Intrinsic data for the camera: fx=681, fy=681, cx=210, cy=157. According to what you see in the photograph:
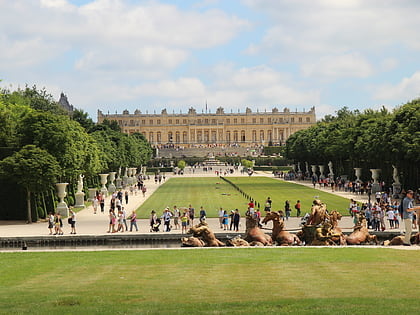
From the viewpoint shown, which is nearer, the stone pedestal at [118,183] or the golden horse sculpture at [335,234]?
the golden horse sculpture at [335,234]

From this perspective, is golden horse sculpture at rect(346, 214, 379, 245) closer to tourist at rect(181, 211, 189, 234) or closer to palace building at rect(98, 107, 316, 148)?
tourist at rect(181, 211, 189, 234)

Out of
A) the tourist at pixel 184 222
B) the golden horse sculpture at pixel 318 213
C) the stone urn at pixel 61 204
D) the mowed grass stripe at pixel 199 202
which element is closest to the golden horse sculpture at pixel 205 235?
the golden horse sculpture at pixel 318 213

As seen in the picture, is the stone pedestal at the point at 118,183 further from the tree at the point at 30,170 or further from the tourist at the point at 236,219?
the tourist at the point at 236,219

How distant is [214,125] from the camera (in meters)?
187

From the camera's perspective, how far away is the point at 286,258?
17.6 m

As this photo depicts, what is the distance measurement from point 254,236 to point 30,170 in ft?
47.3

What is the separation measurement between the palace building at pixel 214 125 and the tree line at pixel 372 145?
99.5m

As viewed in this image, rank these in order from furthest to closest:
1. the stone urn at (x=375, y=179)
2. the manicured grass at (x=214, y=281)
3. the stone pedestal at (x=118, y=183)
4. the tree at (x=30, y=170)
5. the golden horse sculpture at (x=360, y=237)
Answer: the stone pedestal at (x=118, y=183) → the stone urn at (x=375, y=179) → the tree at (x=30, y=170) → the golden horse sculpture at (x=360, y=237) → the manicured grass at (x=214, y=281)

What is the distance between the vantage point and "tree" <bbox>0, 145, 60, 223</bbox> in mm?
32531

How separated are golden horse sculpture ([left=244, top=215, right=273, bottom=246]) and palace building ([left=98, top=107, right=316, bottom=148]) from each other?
6436 inches

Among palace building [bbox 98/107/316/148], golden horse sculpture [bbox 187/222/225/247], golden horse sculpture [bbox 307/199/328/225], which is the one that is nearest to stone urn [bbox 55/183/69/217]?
golden horse sculpture [bbox 187/222/225/247]

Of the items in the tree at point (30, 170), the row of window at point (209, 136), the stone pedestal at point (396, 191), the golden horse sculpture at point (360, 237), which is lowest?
the golden horse sculpture at point (360, 237)

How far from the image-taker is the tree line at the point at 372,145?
152 feet

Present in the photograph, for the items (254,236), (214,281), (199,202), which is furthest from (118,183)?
(214,281)
